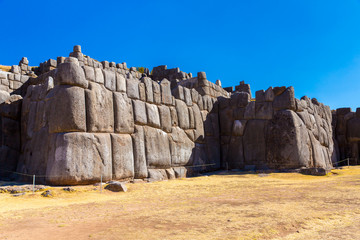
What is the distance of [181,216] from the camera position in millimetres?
4324

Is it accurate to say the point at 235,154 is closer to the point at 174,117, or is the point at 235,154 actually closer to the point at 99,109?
the point at 174,117

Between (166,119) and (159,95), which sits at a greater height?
(159,95)

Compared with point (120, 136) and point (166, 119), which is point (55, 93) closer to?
point (120, 136)

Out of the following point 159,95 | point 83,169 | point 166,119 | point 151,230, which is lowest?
point 151,230

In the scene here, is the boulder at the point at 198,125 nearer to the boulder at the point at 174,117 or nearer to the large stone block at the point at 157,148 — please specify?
the boulder at the point at 174,117

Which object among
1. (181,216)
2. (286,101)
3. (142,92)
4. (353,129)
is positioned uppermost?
(142,92)

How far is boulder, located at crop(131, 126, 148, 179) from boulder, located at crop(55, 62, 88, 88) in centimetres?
239

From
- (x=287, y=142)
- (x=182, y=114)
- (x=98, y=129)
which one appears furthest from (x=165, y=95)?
(x=287, y=142)

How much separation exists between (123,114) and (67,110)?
192cm

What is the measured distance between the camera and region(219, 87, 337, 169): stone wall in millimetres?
12312

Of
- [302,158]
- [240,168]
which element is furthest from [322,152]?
[240,168]

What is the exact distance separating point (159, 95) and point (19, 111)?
4977 mm

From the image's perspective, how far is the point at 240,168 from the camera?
1347 centimetres

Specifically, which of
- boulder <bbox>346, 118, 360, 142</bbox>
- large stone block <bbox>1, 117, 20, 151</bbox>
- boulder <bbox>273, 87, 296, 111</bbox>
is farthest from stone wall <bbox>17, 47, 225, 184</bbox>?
boulder <bbox>346, 118, 360, 142</bbox>
